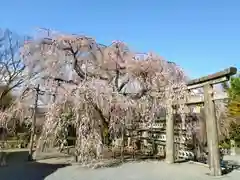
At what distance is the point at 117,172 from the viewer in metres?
6.77

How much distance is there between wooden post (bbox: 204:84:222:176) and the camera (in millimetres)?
6331

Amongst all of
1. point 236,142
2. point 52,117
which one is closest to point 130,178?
point 52,117

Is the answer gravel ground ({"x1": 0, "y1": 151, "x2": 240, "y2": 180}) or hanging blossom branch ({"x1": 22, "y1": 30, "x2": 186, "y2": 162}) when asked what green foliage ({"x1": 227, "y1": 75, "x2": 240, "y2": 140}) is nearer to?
hanging blossom branch ({"x1": 22, "y1": 30, "x2": 186, "y2": 162})

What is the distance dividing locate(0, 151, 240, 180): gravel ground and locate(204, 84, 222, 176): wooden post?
290mm

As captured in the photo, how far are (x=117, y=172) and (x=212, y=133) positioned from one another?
272cm

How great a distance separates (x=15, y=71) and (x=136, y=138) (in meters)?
12.2

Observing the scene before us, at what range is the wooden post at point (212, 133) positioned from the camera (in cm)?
633

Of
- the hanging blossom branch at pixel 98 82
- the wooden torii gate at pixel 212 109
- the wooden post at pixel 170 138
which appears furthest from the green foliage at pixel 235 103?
the wooden torii gate at pixel 212 109

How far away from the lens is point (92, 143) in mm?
7277

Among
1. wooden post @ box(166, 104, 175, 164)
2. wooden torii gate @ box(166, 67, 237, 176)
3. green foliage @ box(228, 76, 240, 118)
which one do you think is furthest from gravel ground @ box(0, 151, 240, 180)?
green foliage @ box(228, 76, 240, 118)

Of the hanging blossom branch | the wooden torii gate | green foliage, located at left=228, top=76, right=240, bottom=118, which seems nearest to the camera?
the wooden torii gate

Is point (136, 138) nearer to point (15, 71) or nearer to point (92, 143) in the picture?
point (92, 143)

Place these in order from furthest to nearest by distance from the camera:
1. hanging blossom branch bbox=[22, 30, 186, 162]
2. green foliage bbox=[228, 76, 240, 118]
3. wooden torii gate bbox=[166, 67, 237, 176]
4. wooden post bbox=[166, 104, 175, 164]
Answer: green foliage bbox=[228, 76, 240, 118] < wooden post bbox=[166, 104, 175, 164] < hanging blossom branch bbox=[22, 30, 186, 162] < wooden torii gate bbox=[166, 67, 237, 176]

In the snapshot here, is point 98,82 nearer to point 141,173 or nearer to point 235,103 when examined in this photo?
point 141,173
